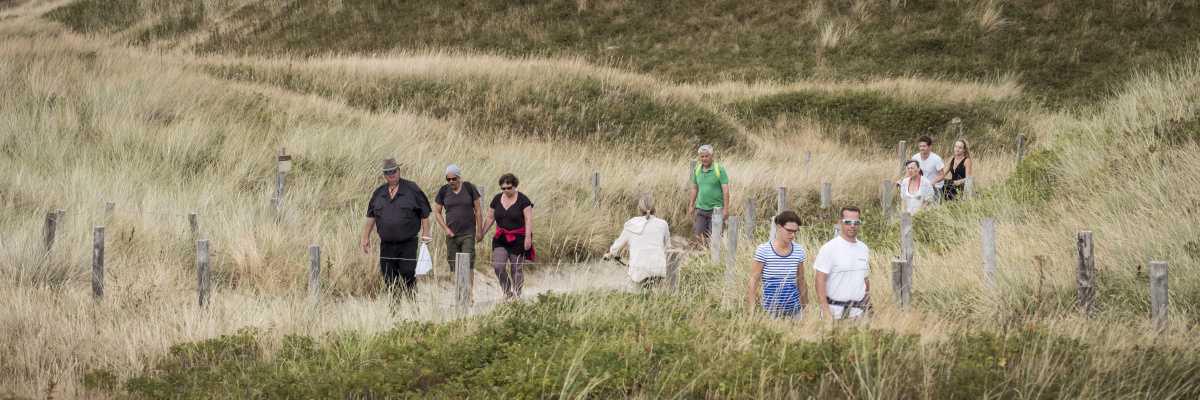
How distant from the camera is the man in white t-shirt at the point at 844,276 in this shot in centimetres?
804

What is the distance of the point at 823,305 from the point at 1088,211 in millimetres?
4371

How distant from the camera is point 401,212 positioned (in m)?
10.3

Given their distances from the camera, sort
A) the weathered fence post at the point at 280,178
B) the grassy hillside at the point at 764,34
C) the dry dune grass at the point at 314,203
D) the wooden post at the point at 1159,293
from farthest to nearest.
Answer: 1. the grassy hillside at the point at 764,34
2. the weathered fence post at the point at 280,178
3. the dry dune grass at the point at 314,203
4. the wooden post at the point at 1159,293

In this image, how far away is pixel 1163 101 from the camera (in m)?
13.1

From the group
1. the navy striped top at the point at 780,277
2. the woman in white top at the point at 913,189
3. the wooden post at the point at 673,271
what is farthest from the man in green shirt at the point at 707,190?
the navy striped top at the point at 780,277

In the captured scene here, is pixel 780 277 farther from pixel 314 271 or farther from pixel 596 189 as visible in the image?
pixel 596 189

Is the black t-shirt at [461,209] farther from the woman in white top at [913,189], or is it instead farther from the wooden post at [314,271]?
the woman in white top at [913,189]

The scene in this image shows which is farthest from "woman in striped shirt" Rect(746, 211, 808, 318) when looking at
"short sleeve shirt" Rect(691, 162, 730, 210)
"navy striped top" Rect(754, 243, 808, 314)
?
"short sleeve shirt" Rect(691, 162, 730, 210)

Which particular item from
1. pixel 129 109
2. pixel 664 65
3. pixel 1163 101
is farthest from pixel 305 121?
pixel 664 65

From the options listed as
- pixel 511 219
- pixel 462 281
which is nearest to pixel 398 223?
pixel 511 219

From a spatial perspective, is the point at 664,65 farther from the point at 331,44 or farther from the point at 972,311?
the point at 972,311

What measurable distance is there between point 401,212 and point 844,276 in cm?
440

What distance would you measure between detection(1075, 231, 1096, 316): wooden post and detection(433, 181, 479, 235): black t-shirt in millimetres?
5678

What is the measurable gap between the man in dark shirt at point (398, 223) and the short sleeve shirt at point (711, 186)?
4044mm
